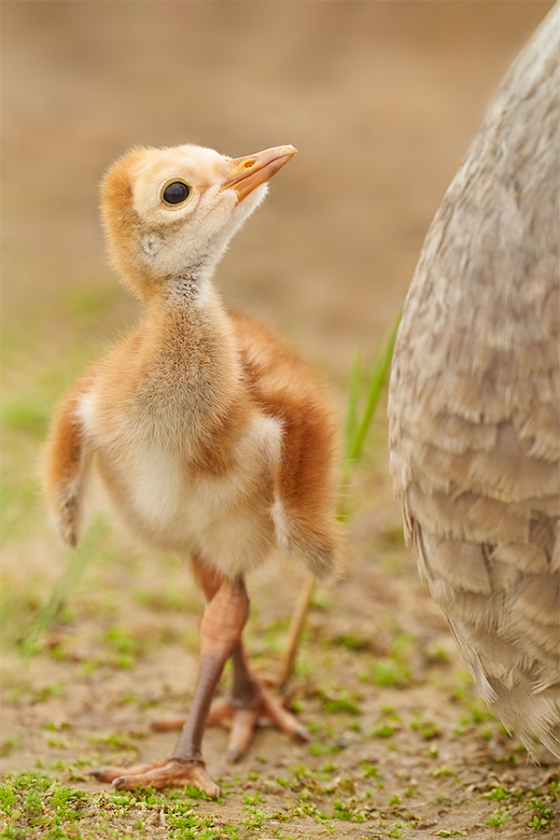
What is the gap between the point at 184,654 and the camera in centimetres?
283

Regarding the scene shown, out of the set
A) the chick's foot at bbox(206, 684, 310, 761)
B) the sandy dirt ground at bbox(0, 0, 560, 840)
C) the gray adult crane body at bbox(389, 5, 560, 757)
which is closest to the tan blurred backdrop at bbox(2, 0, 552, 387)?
the sandy dirt ground at bbox(0, 0, 560, 840)

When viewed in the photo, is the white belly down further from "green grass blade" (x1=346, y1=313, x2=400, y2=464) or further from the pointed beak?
"green grass blade" (x1=346, y1=313, x2=400, y2=464)

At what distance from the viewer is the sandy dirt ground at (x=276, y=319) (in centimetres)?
217

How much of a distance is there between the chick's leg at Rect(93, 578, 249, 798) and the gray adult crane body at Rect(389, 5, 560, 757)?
1.69 feet

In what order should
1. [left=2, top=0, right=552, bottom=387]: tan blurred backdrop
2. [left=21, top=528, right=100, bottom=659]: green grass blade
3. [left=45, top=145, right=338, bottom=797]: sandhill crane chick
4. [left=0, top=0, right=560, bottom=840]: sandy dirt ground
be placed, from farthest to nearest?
1. [left=2, top=0, right=552, bottom=387]: tan blurred backdrop
2. [left=21, top=528, right=100, bottom=659]: green grass blade
3. [left=0, top=0, right=560, bottom=840]: sandy dirt ground
4. [left=45, top=145, right=338, bottom=797]: sandhill crane chick

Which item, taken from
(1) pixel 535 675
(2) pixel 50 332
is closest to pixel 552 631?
(1) pixel 535 675

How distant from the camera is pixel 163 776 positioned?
1.89 meters

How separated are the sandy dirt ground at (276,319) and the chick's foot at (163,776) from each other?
2.8 inches

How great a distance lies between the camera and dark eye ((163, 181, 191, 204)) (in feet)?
6.04

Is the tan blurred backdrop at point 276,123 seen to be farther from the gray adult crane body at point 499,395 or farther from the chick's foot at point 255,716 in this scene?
the gray adult crane body at point 499,395

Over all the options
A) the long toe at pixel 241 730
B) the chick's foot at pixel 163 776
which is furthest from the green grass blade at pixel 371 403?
the chick's foot at pixel 163 776

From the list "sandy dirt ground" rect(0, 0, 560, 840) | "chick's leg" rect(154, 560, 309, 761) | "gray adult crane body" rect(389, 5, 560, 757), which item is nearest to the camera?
"gray adult crane body" rect(389, 5, 560, 757)

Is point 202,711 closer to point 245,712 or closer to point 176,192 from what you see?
point 245,712

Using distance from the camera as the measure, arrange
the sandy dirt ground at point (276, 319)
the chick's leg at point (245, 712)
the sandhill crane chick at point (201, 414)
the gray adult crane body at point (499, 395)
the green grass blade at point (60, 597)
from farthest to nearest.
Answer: the green grass blade at point (60, 597), the chick's leg at point (245, 712), the sandy dirt ground at point (276, 319), the sandhill crane chick at point (201, 414), the gray adult crane body at point (499, 395)
